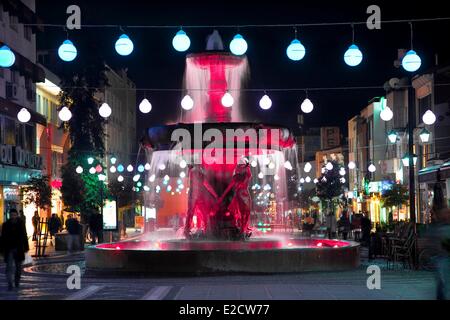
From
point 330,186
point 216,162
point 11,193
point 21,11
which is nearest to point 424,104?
point 330,186

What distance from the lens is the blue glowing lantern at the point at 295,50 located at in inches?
830

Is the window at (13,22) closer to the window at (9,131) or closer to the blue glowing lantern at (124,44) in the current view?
the window at (9,131)

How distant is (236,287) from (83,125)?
31.9 m

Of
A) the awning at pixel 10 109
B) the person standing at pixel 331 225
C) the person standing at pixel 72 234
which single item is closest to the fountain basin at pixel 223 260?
the person standing at pixel 72 234

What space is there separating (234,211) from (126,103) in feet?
261

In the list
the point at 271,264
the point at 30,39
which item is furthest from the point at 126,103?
the point at 271,264

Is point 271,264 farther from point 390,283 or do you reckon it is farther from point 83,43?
point 83,43

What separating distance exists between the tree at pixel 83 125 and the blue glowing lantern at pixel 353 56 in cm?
2850

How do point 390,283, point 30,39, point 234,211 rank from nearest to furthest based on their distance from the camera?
point 390,283
point 234,211
point 30,39

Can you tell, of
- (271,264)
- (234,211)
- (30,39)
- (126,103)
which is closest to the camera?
(271,264)

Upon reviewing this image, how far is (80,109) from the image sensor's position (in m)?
49.0

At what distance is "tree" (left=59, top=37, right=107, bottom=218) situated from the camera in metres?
49.0

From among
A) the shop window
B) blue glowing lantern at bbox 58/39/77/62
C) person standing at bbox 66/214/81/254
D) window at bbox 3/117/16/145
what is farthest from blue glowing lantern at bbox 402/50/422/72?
the shop window

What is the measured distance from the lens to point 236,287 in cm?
1848
